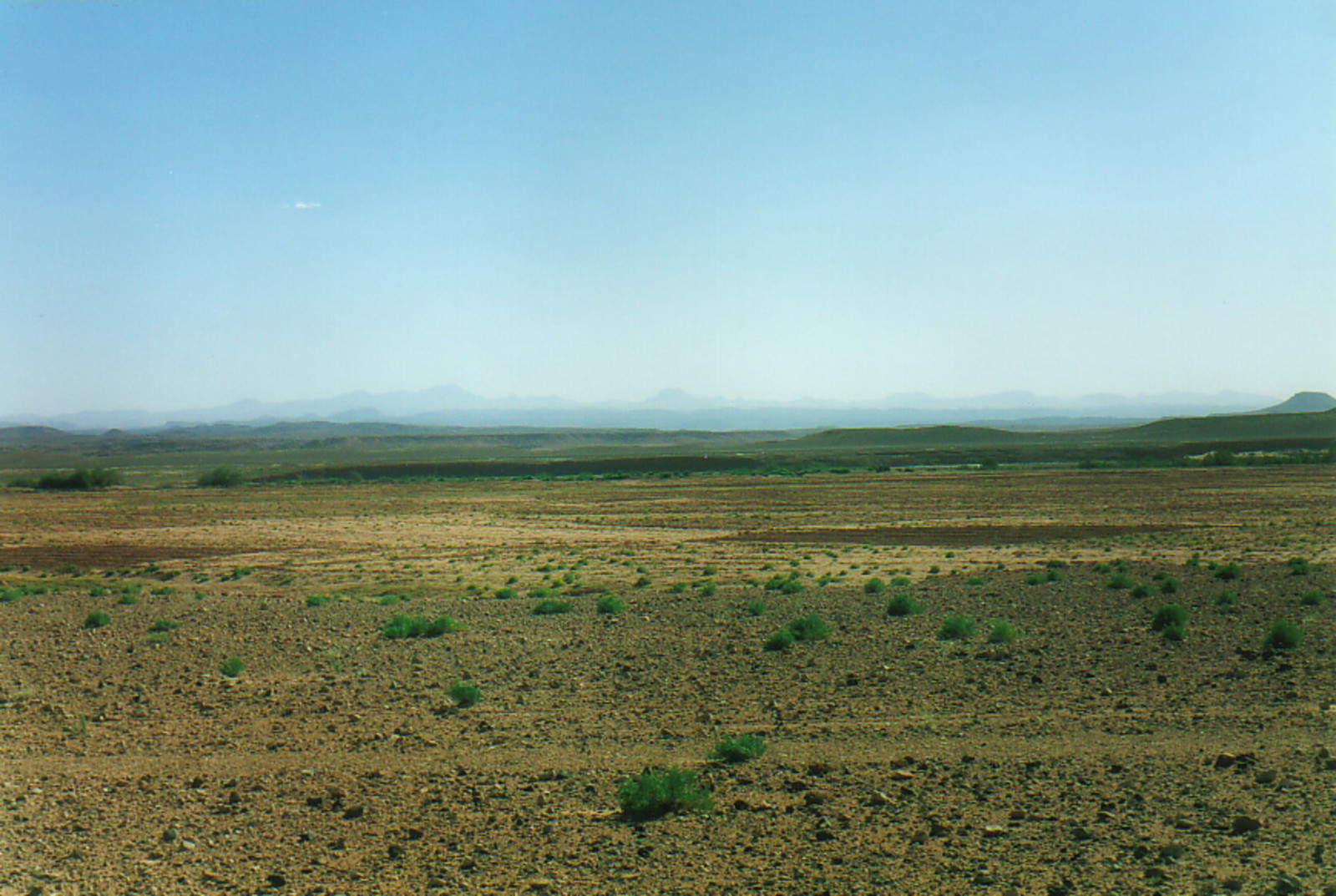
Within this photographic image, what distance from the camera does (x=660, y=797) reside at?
28.0 ft

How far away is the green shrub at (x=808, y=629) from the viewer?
16750 millimetres

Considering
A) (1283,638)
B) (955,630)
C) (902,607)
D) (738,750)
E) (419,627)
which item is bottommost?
(419,627)

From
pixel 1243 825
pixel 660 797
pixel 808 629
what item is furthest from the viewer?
pixel 808 629

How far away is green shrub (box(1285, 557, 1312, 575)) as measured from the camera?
22.9 m

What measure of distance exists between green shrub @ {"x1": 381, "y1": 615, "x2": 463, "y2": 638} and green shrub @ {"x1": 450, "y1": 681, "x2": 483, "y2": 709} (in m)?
5.26

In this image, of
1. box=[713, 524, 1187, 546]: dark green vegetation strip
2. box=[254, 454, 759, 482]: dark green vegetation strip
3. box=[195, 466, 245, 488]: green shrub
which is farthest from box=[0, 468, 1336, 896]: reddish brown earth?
box=[254, 454, 759, 482]: dark green vegetation strip

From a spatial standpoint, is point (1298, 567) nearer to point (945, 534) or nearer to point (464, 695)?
point (945, 534)

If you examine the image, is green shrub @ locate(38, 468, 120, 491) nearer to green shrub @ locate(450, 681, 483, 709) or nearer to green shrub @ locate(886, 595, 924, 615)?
green shrub @ locate(886, 595, 924, 615)

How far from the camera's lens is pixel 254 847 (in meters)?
8.00

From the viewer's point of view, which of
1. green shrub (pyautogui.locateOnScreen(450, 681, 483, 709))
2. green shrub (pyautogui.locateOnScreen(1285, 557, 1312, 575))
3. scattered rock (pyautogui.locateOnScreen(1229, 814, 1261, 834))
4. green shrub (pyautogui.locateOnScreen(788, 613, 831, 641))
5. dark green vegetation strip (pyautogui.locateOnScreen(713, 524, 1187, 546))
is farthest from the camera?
dark green vegetation strip (pyautogui.locateOnScreen(713, 524, 1187, 546))

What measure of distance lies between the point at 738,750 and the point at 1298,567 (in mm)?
20432

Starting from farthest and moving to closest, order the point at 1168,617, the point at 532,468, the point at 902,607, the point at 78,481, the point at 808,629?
1. the point at 532,468
2. the point at 78,481
3. the point at 902,607
4. the point at 808,629
5. the point at 1168,617

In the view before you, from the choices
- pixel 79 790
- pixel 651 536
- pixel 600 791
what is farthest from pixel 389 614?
pixel 651 536

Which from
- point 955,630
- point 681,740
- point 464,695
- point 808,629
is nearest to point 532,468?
point 808,629
